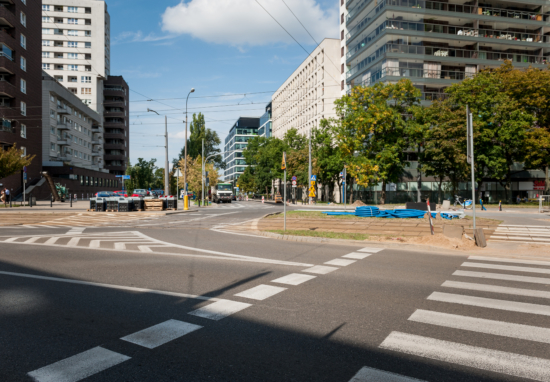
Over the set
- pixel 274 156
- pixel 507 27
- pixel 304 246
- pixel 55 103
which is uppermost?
pixel 507 27

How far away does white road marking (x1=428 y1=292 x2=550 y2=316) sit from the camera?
5.37 meters

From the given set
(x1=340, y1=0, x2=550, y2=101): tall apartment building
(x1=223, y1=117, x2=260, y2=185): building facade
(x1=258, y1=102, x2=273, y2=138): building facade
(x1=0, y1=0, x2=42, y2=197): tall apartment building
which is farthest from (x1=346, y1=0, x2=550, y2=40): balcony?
(x1=223, y1=117, x2=260, y2=185): building facade

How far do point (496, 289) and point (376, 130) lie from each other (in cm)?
3642

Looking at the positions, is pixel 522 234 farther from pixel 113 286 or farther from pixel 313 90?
pixel 313 90

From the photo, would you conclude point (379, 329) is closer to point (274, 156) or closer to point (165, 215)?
point (165, 215)

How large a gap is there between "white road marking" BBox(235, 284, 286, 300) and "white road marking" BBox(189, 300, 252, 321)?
40 cm

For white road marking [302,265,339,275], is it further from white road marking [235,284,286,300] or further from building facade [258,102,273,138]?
building facade [258,102,273,138]

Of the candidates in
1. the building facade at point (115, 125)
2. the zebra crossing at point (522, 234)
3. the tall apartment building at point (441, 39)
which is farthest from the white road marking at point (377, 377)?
the building facade at point (115, 125)

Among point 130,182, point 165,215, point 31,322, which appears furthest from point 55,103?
point 31,322

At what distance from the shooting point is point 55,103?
66.8 m

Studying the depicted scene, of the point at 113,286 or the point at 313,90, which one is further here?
the point at 313,90

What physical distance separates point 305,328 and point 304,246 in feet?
25.0

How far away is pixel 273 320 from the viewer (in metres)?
4.88

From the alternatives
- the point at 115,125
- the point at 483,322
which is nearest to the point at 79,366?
the point at 483,322
